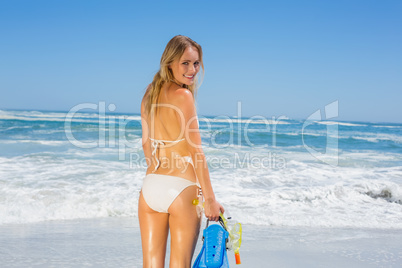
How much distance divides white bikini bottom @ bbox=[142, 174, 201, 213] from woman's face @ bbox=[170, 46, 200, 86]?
0.49 m

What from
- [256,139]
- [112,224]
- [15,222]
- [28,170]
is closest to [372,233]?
[112,224]

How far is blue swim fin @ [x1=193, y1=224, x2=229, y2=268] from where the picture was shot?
1.82 metres

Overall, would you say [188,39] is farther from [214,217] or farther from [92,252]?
[92,252]

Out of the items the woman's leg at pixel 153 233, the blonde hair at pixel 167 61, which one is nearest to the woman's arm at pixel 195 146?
the blonde hair at pixel 167 61

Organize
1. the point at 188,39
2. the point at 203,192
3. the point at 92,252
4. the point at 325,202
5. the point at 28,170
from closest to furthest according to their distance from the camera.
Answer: the point at 203,192
the point at 188,39
the point at 92,252
the point at 325,202
the point at 28,170

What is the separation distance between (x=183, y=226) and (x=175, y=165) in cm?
29

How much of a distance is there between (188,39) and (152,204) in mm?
831

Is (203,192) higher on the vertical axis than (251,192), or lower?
higher

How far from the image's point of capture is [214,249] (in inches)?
72.4

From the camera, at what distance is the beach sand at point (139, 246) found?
3.69m

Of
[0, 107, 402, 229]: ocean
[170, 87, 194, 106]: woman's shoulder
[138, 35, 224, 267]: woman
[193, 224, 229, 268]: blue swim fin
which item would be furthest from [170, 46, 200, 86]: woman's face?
[0, 107, 402, 229]: ocean

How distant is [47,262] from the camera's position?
361 centimetres

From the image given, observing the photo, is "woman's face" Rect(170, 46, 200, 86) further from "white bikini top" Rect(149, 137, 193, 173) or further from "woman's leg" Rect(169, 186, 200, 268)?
"woman's leg" Rect(169, 186, 200, 268)

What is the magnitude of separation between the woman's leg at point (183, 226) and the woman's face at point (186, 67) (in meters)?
0.54
